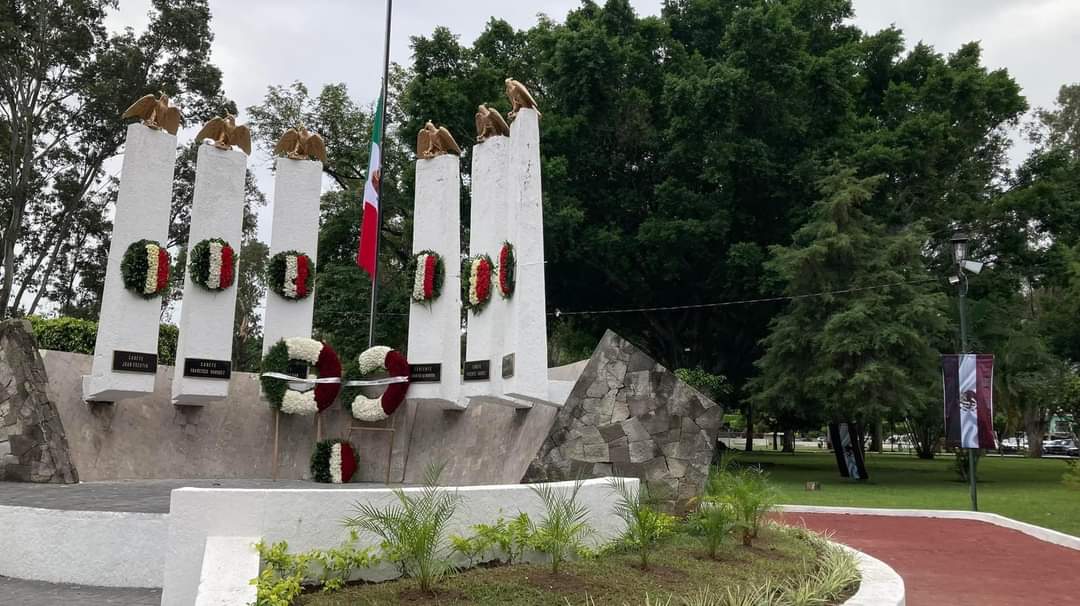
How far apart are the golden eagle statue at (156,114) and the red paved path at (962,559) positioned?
11.7 meters

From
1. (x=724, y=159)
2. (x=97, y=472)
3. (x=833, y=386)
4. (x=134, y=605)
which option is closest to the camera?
(x=134, y=605)

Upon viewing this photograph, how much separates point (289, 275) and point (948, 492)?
15.7 metres

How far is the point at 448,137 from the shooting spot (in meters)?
15.6

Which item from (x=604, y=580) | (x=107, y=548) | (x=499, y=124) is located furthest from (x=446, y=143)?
(x=604, y=580)

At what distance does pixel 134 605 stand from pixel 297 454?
9092 millimetres

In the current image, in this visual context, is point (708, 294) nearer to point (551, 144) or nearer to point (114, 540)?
point (551, 144)

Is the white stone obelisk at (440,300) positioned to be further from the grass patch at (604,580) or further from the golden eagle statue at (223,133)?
the grass patch at (604,580)

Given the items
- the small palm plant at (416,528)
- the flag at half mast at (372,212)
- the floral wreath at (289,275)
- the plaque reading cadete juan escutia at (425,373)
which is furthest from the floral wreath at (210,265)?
the small palm plant at (416,528)

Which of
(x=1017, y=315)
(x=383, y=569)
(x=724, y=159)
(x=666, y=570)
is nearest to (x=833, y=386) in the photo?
(x=724, y=159)

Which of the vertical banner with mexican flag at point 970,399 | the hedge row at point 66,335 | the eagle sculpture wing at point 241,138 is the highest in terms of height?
the eagle sculpture wing at point 241,138

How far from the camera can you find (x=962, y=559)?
10.3 meters

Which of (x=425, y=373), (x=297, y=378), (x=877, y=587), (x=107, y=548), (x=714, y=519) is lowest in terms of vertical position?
(x=877, y=587)

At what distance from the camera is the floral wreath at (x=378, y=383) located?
576 inches

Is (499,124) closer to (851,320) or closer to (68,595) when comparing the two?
(68,595)
